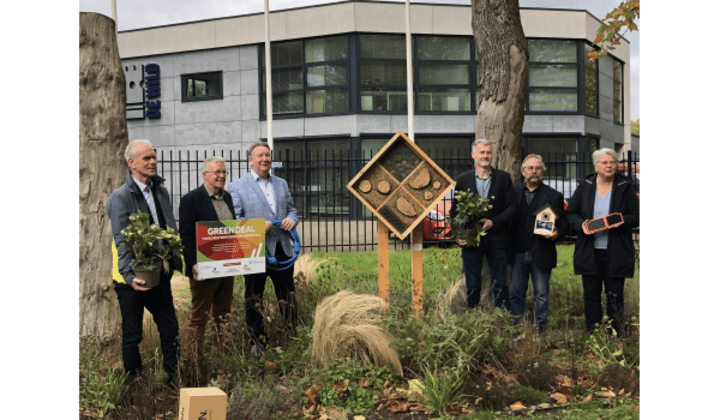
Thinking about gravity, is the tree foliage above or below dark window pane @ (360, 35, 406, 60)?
below

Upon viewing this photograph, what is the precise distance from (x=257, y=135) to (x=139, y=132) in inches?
188

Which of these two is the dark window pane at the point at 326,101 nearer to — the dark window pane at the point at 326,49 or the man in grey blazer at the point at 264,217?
the dark window pane at the point at 326,49

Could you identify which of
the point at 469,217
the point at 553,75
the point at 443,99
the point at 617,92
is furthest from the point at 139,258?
the point at 617,92

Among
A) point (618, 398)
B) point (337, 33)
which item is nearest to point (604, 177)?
point (618, 398)

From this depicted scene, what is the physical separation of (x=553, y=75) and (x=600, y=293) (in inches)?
737

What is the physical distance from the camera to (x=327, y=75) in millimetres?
22375

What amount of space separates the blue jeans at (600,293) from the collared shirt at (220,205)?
12.1 feet

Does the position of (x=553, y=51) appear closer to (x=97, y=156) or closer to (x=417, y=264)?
(x=417, y=264)

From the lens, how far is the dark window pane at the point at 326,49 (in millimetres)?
22156

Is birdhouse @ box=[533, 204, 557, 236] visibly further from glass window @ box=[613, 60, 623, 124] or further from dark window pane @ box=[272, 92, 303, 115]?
glass window @ box=[613, 60, 623, 124]

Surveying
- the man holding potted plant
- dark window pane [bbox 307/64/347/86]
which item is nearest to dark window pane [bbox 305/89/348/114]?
dark window pane [bbox 307/64/347/86]

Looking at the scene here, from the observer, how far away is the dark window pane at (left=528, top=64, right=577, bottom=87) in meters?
23.5

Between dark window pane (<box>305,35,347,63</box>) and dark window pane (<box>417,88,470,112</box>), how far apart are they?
3182 millimetres

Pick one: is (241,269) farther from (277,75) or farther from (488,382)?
(277,75)
